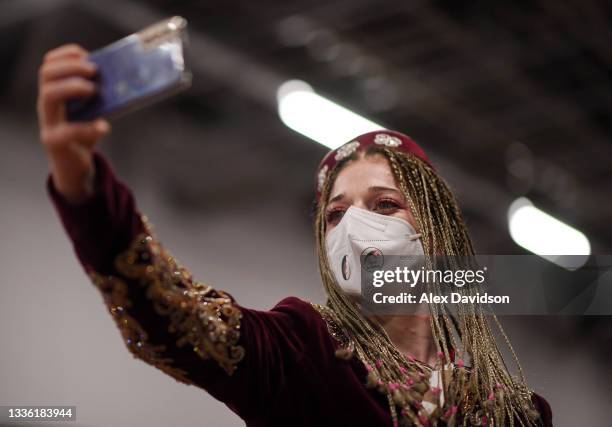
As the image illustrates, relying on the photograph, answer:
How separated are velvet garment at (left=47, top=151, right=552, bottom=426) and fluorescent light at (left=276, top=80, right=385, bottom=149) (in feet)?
10.8

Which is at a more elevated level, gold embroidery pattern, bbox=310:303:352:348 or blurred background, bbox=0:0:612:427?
blurred background, bbox=0:0:612:427

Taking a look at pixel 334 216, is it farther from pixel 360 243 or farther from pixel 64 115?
pixel 64 115

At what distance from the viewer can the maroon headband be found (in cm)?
213

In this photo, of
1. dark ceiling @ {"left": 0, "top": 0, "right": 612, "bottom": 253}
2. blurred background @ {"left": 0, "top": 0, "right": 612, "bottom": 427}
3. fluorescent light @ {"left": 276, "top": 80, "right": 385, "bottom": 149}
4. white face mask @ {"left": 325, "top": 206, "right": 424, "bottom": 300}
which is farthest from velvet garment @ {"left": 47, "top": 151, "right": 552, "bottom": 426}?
fluorescent light @ {"left": 276, "top": 80, "right": 385, "bottom": 149}

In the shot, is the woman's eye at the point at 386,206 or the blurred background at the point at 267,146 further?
the blurred background at the point at 267,146

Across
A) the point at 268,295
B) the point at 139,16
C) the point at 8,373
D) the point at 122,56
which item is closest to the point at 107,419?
the point at 8,373

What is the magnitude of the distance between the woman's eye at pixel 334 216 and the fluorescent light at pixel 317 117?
2960 mm

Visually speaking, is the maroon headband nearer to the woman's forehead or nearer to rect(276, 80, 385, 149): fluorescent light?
the woman's forehead

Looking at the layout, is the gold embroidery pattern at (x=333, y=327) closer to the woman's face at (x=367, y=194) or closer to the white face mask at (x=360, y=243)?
the white face mask at (x=360, y=243)

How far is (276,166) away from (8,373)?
98.4 inches

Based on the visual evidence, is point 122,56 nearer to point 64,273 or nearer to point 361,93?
point 64,273

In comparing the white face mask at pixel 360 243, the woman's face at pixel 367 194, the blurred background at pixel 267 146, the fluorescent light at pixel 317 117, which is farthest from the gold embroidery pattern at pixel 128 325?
the fluorescent light at pixel 317 117

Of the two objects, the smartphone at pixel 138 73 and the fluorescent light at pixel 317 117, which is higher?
the fluorescent light at pixel 317 117

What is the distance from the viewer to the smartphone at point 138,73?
119cm
